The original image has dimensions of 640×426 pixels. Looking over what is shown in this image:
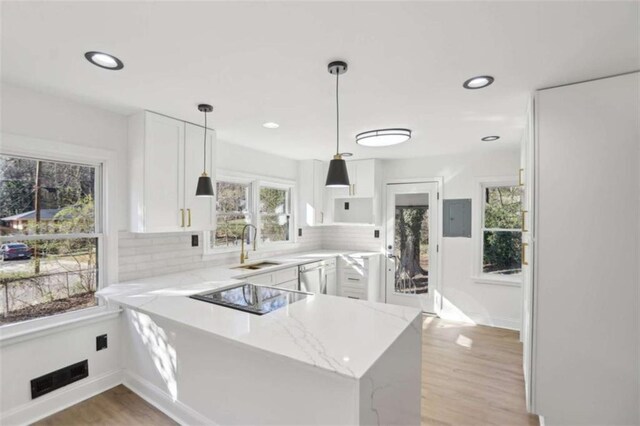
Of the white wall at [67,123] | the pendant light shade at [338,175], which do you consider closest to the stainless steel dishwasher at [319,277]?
the white wall at [67,123]

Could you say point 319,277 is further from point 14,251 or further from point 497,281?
point 14,251

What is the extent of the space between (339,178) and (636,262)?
1.83 m

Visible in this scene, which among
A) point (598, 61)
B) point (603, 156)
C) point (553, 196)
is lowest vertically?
point (553, 196)

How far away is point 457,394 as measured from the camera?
2.63 m

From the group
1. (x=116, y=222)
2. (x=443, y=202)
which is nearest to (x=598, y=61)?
(x=443, y=202)

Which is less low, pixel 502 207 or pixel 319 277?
pixel 502 207

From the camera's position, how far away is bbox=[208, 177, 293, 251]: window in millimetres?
3883

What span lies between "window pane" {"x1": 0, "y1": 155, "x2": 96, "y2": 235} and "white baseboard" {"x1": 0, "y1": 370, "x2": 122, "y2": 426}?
1162 mm

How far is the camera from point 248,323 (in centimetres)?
180

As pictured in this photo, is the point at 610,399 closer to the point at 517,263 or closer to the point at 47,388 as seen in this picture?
Result: the point at 517,263

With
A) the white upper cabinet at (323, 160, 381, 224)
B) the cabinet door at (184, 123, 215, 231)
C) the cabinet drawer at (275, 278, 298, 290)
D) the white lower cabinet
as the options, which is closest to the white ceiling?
the cabinet door at (184, 123, 215, 231)

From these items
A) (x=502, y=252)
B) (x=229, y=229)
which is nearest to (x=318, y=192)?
(x=229, y=229)

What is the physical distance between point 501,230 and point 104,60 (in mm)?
4581

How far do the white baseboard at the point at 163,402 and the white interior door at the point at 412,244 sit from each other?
358cm
